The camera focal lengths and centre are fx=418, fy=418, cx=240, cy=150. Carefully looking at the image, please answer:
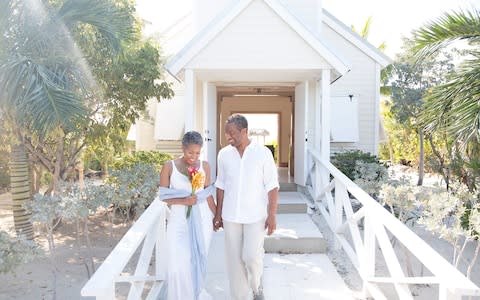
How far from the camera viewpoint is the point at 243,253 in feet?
11.5

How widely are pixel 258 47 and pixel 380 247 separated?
168 inches

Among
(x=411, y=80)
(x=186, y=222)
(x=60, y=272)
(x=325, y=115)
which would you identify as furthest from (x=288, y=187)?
(x=411, y=80)

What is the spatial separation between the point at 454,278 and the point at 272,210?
4.96 feet

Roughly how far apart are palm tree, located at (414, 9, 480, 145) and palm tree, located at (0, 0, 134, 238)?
4829 mm

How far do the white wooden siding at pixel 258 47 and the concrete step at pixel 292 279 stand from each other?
3255 mm

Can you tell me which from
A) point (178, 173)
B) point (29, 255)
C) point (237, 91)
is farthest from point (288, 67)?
point (29, 255)

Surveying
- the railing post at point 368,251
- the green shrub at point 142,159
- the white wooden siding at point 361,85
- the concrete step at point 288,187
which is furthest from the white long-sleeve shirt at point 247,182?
the white wooden siding at point 361,85

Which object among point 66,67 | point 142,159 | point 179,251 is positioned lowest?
point 179,251

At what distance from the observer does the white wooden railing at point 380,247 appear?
7.95 feet

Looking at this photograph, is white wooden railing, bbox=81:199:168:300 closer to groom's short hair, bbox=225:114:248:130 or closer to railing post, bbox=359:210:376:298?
groom's short hair, bbox=225:114:248:130

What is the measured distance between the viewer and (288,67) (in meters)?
7.09

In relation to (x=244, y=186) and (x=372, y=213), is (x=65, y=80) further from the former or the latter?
(x=372, y=213)

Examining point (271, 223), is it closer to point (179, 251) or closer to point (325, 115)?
point (179, 251)

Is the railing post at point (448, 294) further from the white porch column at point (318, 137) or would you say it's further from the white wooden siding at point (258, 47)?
the white wooden siding at point (258, 47)
